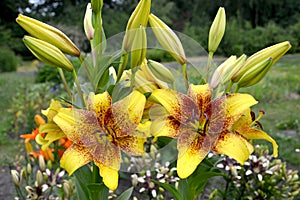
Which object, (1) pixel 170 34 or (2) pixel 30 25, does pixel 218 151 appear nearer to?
(1) pixel 170 34

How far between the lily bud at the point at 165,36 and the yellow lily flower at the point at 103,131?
0.10 m

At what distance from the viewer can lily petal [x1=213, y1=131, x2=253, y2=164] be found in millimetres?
536

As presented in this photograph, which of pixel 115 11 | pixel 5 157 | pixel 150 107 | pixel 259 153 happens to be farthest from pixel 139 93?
pixel 115 11

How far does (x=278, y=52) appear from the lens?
1.93 ft

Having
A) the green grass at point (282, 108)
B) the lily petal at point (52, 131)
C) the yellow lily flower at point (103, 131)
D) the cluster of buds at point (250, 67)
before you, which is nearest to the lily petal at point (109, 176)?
the yellow lily flower at point (103, 131)

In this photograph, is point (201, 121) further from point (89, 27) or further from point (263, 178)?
point (263, 178)

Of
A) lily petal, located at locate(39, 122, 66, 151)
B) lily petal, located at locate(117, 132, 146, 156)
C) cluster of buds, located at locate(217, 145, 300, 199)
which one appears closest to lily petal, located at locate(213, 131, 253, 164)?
lily petal, located at locate(117, 132, 146, 156)

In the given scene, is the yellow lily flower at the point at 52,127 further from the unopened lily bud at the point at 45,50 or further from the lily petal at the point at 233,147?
the lily petal at the point at 233,147

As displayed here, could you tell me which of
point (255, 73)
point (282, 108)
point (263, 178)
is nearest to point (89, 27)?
point (255, 73)

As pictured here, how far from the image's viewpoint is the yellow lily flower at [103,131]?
0.55 m

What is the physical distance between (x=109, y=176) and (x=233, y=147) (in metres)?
0.17

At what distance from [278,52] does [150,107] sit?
0.68ft

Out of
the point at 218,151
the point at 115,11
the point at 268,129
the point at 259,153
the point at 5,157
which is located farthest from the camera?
the point at 115,11

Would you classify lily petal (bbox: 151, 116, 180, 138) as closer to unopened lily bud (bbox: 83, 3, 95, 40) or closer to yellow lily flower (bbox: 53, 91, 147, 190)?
yellow lily flower (bbox: 53, 91, 147, 190)
